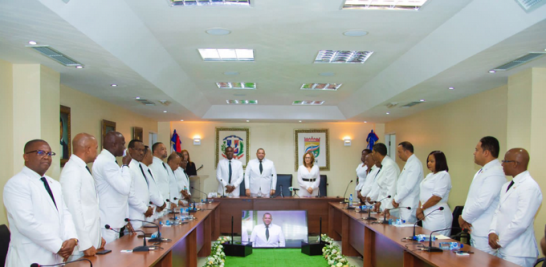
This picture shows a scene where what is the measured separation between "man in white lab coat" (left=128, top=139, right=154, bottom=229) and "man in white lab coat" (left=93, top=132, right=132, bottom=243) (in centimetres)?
42

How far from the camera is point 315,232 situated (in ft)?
26.6

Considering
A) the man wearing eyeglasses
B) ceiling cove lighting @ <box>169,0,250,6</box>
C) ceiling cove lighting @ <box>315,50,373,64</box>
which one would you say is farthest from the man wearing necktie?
the man wearing eyeglasses

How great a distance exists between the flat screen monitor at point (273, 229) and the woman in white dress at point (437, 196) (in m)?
2.30

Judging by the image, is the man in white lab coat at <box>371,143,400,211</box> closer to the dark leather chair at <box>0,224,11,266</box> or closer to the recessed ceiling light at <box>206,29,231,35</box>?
the recessed ceiling light at <box>206,29,231,35</box>

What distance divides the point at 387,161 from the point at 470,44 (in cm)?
258

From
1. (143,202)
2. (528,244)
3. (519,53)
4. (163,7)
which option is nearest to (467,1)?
(519,53)

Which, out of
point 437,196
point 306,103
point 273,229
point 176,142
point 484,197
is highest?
point 306,103

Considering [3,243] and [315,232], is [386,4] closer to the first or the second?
[3,243]

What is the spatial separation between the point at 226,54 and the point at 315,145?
7.66 m

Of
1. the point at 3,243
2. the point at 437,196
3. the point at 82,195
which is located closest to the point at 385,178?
the point at 437,196

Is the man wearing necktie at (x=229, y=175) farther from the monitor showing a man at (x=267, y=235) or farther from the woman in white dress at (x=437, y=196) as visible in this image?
the woman in white dress at (x=437, y=196)

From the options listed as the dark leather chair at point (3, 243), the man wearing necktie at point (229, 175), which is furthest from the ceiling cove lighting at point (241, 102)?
the dark leather chair at point (3, 243)

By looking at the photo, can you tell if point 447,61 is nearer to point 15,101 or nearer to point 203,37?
point 203,37

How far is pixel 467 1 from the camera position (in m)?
3.89
